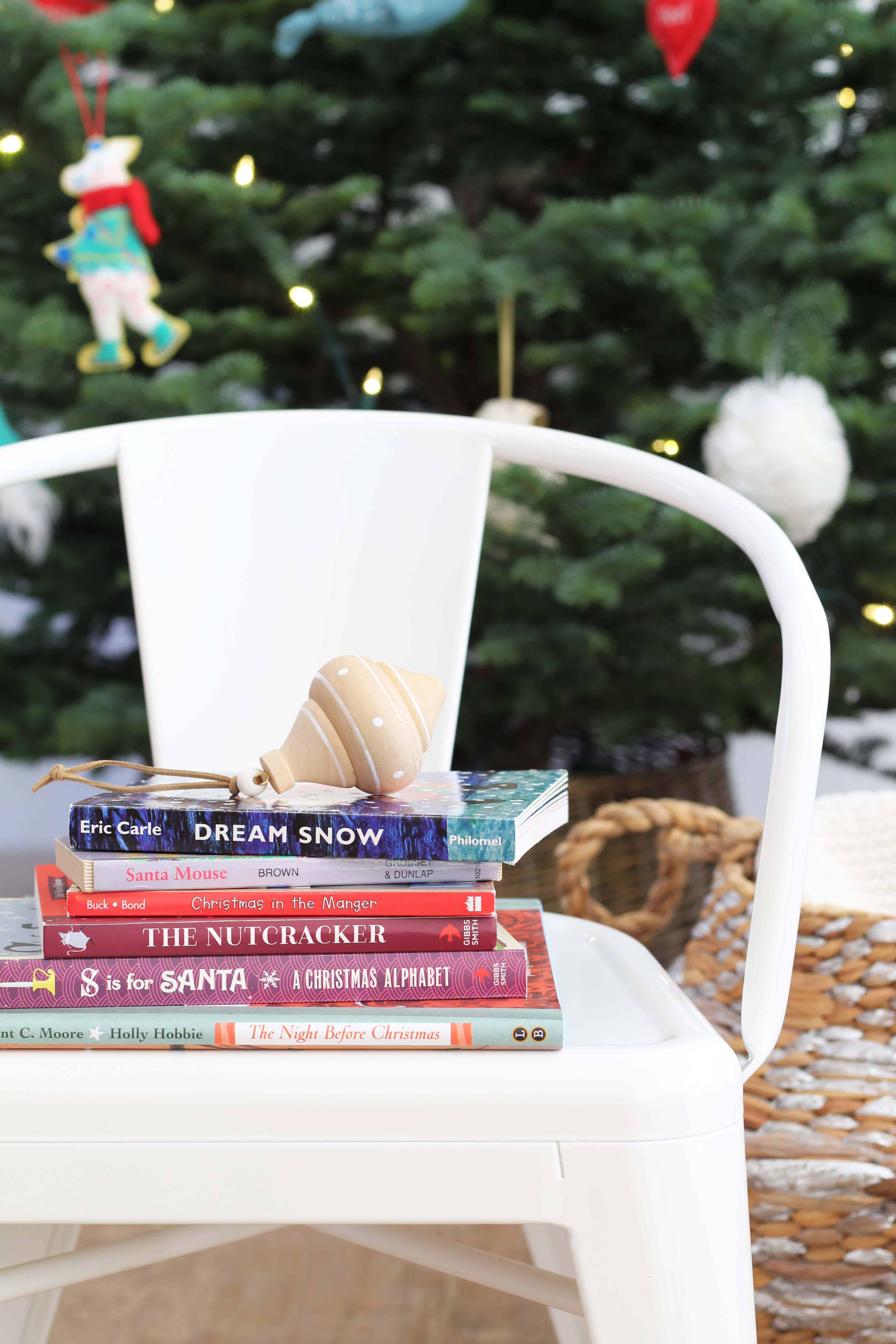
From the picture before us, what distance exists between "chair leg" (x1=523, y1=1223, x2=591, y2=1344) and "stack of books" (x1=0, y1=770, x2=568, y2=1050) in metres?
0.24

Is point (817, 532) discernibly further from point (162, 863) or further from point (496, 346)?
point (162, 863)

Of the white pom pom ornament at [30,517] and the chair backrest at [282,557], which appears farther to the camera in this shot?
the white pom pom ornament at [30,517]

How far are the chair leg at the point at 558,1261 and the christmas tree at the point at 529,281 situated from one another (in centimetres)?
67

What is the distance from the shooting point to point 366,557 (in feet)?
2.48

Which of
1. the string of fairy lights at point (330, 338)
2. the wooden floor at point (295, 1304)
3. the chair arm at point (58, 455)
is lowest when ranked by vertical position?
the wooden floor at point (295, 1304)

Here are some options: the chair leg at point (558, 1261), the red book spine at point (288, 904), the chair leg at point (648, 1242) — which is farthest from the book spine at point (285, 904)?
the chair leg at point (558, 1261)

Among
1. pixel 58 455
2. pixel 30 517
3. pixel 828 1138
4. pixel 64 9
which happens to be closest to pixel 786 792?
pixel 828 1138

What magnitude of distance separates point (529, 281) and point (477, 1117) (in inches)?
42.2

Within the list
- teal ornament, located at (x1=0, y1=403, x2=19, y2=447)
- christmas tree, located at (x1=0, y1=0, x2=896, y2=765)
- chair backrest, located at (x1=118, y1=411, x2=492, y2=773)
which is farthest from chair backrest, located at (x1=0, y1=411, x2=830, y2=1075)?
teal ornament, located at (x1=0, y1=403, x2=19, y2=447)

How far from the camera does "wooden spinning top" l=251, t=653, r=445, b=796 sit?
19.2 inches

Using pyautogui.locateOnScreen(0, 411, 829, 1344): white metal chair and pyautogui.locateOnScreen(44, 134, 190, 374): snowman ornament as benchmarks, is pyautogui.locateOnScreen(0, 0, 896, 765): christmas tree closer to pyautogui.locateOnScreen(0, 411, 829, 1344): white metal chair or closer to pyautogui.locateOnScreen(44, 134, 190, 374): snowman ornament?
pyautogui.locateOnScreen(44, 134, 190, 374): snowman ornament

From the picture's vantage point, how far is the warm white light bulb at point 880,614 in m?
1.37

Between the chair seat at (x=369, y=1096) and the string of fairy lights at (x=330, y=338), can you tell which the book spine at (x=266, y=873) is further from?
the string of fairy lights at (x=330, y=338)

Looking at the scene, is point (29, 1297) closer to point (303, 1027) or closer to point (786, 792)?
point (303, 1027)
